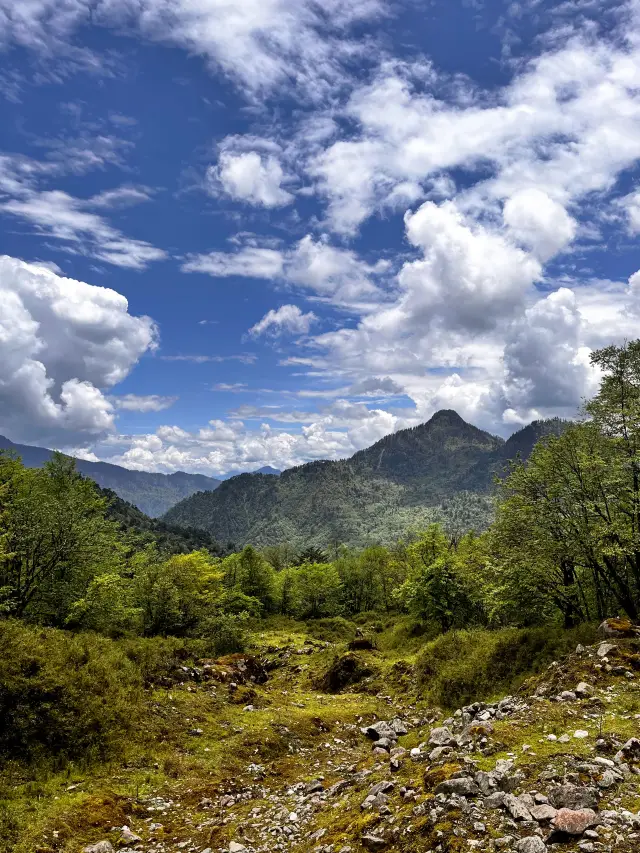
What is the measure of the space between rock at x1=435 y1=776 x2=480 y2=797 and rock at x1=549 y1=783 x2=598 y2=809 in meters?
1.43

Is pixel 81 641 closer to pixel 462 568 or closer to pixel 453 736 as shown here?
pixel 453 736

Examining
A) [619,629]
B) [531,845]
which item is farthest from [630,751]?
[619,629]

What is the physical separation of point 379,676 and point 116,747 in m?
23.5

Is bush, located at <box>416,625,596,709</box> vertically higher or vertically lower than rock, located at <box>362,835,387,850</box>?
lower

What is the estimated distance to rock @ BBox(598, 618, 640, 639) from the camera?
740 inches

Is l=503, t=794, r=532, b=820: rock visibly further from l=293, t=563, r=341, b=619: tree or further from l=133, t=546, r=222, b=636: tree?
l=293, t=563, r=341, b=619: tree

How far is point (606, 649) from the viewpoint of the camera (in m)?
17.2

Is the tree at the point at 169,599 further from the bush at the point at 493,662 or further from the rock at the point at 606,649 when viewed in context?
the rock at the point at 606,649

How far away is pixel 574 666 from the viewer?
16.9 metres

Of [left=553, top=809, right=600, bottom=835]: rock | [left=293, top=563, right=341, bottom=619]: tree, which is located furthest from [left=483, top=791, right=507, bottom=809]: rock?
[left=293, top=563, right=341, bottom=619]: tree

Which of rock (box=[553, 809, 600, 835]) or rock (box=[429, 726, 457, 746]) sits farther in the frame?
rock (box=[429, 726, 457, 746])

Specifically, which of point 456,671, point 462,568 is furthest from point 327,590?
point 456,671

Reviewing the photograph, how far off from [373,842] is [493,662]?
18.2 meters

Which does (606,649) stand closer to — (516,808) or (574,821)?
(516,808)
